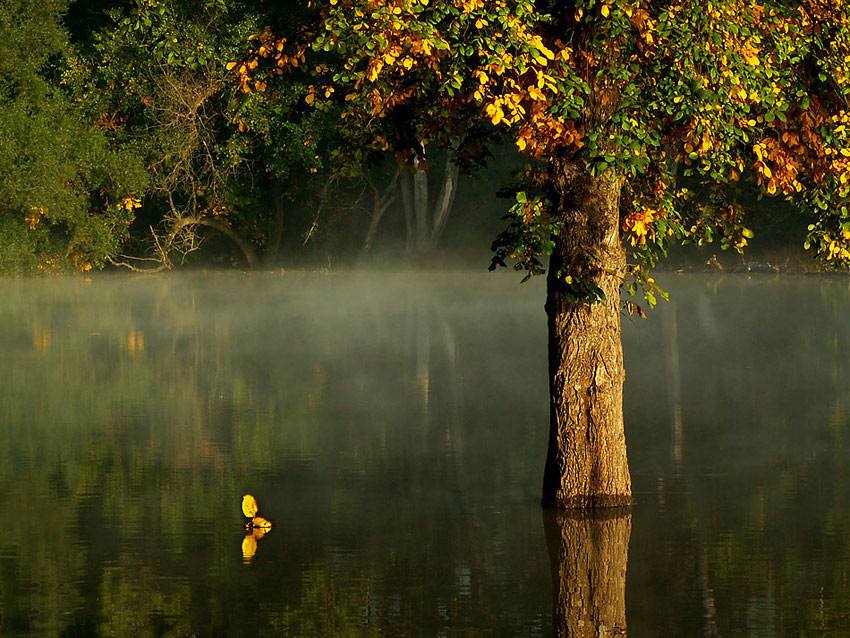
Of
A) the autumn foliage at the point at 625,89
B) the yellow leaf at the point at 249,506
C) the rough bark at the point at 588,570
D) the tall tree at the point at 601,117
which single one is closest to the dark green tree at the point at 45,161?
the tall tree at the point at 601,117

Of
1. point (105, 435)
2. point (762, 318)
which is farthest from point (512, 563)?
point (762, 318)

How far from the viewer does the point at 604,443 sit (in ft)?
47.6

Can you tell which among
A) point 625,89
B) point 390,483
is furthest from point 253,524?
point 625,89

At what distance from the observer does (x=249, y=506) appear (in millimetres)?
14039

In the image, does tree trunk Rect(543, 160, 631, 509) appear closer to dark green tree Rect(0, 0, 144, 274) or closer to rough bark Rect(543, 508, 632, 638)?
rough bark Rect(543, 508, 632, 638)

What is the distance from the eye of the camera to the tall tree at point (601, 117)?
41.4ft

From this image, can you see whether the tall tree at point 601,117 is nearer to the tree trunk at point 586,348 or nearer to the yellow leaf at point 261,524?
the tree trunk at point 586,348

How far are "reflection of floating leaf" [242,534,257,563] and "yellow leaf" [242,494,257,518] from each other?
0.35 metres

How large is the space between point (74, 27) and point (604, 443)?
52979 mm

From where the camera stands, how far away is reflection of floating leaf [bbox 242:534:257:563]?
12898 millimetres

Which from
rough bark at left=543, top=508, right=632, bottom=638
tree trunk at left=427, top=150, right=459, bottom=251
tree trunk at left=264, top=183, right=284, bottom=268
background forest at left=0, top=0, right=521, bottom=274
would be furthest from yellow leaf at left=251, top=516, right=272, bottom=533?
tree trunk at left=264, top=183, right=284, bottom=268

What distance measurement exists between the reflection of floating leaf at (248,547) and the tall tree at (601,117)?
9.81ft

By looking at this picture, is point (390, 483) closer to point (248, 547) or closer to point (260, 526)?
point (260, 526)

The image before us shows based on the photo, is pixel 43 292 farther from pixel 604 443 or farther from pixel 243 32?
pixel 604 443
